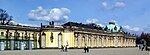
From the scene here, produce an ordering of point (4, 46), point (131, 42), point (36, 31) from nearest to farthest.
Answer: point (4, 46) → point (36, 31) → point (131, 42)

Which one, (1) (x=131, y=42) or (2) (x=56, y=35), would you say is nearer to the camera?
(2) (x=56, y=35)

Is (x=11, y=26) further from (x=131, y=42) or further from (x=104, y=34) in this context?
(x=131, y=42)

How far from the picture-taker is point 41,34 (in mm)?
100750

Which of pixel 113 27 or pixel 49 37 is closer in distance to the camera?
pixel 49 37

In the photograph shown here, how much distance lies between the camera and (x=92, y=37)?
114 meters

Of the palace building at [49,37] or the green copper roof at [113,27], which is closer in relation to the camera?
the palace building at [49,37]

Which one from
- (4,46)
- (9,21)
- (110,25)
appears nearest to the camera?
(4,46)

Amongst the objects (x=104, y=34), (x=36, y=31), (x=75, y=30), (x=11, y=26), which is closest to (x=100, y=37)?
(x=104, y=34)

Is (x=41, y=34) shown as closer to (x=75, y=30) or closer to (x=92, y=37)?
(x=75, y=30)

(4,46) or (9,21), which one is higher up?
(9,21)

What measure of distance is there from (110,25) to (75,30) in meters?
55.9

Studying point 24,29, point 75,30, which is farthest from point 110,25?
point 24,29

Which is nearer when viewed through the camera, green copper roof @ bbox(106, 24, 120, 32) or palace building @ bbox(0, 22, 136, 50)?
palace building @ bbox(0, 22, 136, 50)

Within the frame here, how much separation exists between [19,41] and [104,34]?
4749 cm
